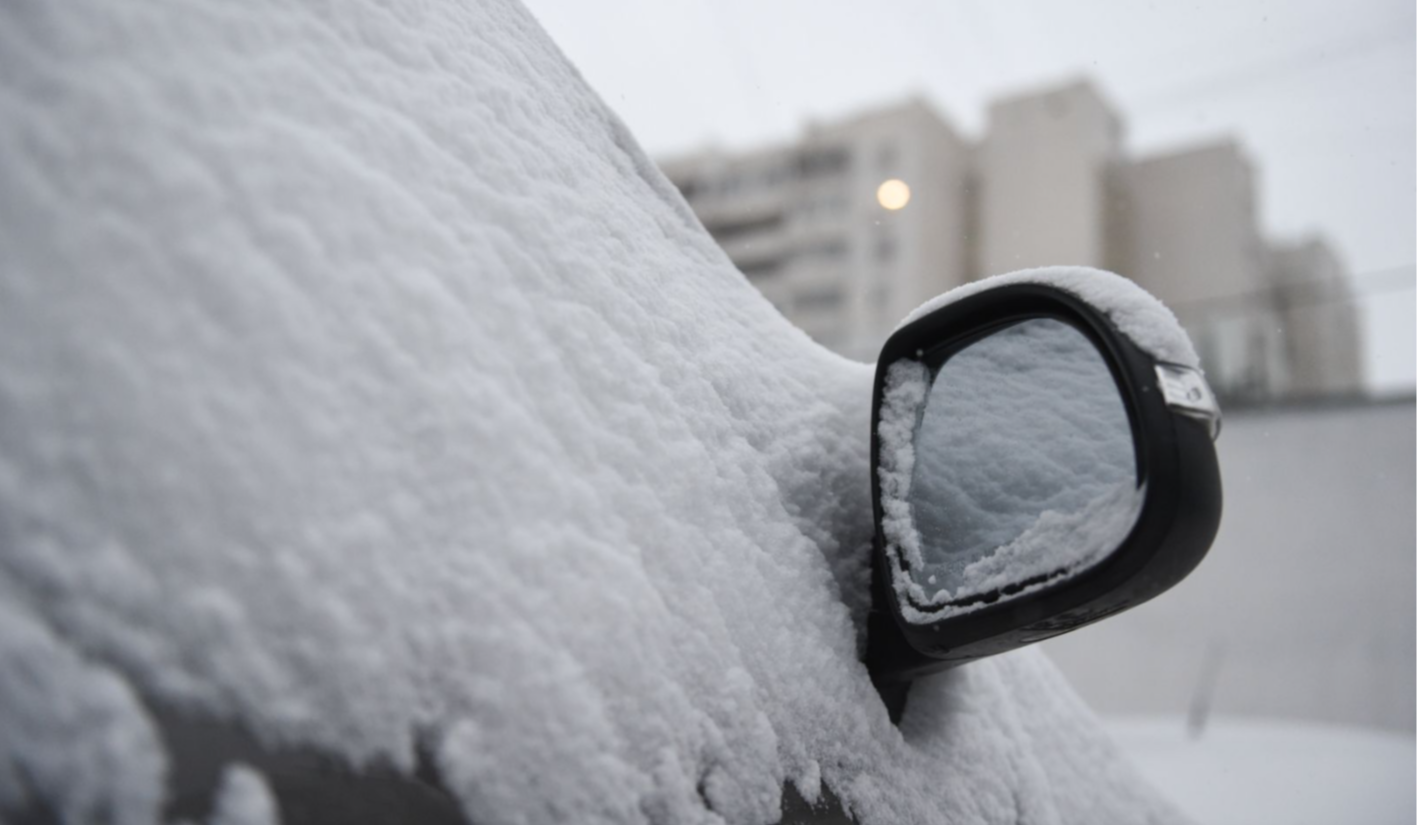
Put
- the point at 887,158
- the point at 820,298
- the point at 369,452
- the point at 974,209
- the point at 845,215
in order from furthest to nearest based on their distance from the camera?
the point at 820,298, the point at 845,215, the point at 887,158, the point at 974,209, the point at 369,452

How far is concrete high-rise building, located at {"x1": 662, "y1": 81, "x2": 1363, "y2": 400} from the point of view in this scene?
2736 centimetres

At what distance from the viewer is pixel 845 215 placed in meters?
38.1

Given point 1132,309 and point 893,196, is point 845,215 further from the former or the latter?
point 1132,309

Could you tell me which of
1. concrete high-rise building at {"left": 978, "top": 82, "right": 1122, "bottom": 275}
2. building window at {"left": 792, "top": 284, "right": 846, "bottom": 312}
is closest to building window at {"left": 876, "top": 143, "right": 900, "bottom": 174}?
concrete high-rise building at {"left": 978, "top": 82, "right": 1122, "bottom": 275}

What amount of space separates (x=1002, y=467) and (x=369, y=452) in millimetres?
773

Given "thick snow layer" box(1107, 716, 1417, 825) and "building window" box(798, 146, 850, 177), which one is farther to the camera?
"building window" box(798, 146, 850, 177)

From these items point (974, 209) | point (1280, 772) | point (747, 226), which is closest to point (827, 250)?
point (747, 226)

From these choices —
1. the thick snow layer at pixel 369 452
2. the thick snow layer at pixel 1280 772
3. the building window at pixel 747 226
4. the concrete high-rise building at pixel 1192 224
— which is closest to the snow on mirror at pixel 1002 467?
the thick snow layer at pixel 369 452

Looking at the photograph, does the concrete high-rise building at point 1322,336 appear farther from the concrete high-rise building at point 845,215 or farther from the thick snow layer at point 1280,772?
the concrete high-rise building at point 845,215

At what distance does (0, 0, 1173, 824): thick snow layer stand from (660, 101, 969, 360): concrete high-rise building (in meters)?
29.5

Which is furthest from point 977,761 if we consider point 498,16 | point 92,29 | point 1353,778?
point 1353,778

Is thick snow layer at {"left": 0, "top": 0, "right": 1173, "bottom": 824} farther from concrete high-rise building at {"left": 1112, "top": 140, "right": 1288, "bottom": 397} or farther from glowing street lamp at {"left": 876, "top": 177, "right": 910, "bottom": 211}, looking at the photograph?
concrete high-rise building at {"left": 1112, "top": 140, "right": 1288, "bottom": 397}

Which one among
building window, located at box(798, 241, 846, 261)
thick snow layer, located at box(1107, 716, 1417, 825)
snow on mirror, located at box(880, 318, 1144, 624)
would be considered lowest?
building window, located at box(798, 241, 846, 261)

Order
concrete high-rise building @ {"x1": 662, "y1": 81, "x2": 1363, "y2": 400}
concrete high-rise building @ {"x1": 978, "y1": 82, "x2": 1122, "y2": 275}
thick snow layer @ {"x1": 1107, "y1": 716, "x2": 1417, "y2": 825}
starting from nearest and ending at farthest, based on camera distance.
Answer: thick snow layer @ {"x1": 1107, "y1": 716, "x2": 1417, "y2": 825} < concrete high-rise building @ {"x1": 662, "y1": 81, "x2": 1363, "y2": 400} < concrete high-rise building @ {"x1": 978, "y1": 82, "x2": 1122, "y2": 275}
